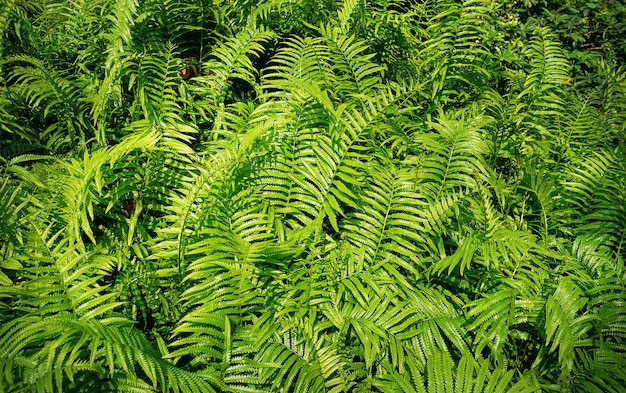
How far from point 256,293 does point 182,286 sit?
1.32 feet

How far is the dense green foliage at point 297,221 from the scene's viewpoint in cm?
184

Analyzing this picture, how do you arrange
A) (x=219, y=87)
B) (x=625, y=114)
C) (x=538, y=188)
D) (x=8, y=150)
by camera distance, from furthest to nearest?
(x=625, y=114), (x=219, y=87), (x=8, y=150), (x=538, y=188)

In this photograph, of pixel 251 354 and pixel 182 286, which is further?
pixel 182 286

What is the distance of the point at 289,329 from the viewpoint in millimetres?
2014

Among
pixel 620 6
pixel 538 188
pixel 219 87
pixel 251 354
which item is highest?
pixel 620 6

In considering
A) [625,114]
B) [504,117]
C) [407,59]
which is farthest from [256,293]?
[625,114]

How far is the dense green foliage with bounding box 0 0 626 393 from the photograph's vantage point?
1842 mm

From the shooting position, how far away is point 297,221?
8.48 feet

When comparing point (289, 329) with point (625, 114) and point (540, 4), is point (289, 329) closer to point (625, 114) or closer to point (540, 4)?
point (625, 114)

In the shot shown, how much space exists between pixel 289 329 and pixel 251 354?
197 millimetres

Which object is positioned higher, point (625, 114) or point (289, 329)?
point (625, 114)

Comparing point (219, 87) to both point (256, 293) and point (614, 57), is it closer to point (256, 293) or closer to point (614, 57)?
point (256, 293)

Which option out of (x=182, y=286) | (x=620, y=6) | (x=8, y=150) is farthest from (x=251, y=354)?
(x=620, y=6)

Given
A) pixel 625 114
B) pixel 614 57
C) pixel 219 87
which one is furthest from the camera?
pixel 614 57
